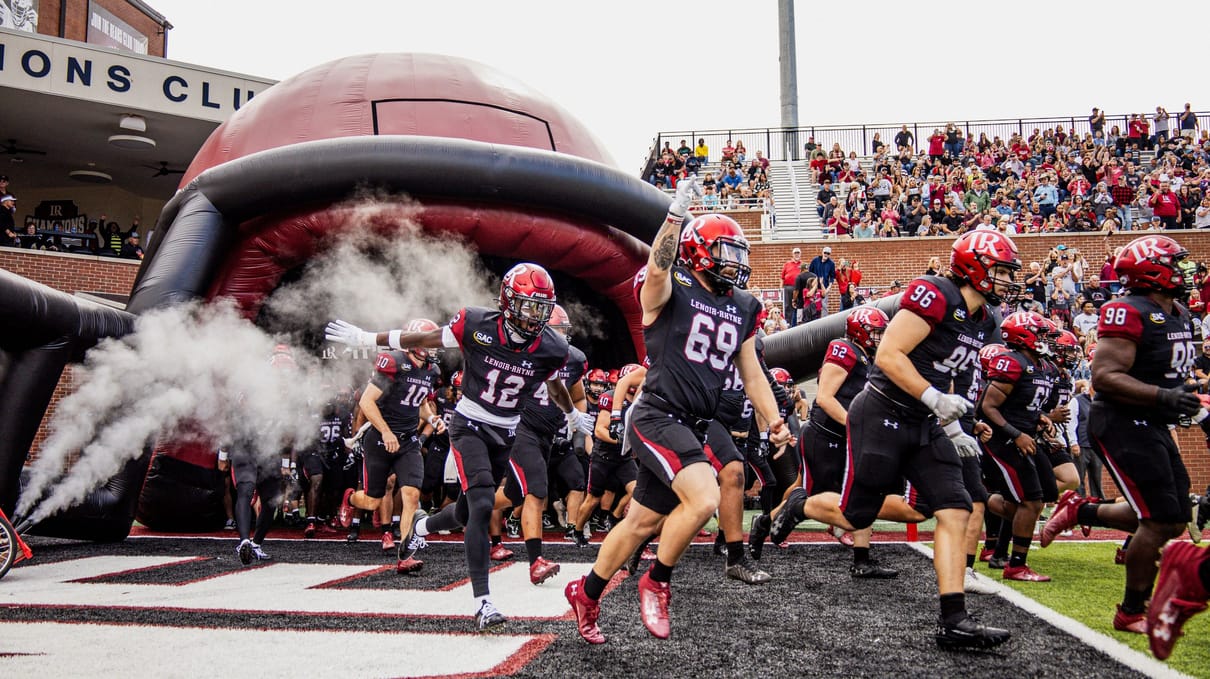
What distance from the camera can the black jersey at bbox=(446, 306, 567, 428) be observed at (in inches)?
214

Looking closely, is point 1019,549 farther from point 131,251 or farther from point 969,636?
point 131,251

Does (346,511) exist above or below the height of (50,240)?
below

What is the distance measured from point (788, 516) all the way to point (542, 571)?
5.68 feet

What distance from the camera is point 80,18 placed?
26.3m

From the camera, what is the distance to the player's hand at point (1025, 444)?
237 inches

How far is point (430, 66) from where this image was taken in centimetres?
1256

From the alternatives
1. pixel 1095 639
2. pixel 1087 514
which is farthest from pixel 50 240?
pixel 1095 639

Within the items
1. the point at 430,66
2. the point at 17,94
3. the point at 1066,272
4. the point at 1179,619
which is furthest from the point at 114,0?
the point at 1179,619

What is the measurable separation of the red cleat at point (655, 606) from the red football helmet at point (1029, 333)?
3769 mm

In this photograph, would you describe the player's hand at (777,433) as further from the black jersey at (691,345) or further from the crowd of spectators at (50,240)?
the crowd of spectators at (50,240)

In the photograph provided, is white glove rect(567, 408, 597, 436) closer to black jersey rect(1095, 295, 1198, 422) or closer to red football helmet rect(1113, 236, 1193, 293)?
black jersey rect(1095, 295, 1198, 422)

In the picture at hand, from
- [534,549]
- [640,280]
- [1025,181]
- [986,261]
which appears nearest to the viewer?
[986,261]

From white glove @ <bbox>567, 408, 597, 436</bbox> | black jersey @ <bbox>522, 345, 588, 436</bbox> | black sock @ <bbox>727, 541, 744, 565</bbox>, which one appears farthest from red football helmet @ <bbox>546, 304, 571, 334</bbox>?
black sock @ <bbox>727, 541, 744, 565</bbox>

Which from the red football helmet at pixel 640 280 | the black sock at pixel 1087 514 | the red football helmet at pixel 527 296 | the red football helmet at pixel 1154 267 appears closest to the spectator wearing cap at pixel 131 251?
the red football helmet at pixel 527 296
